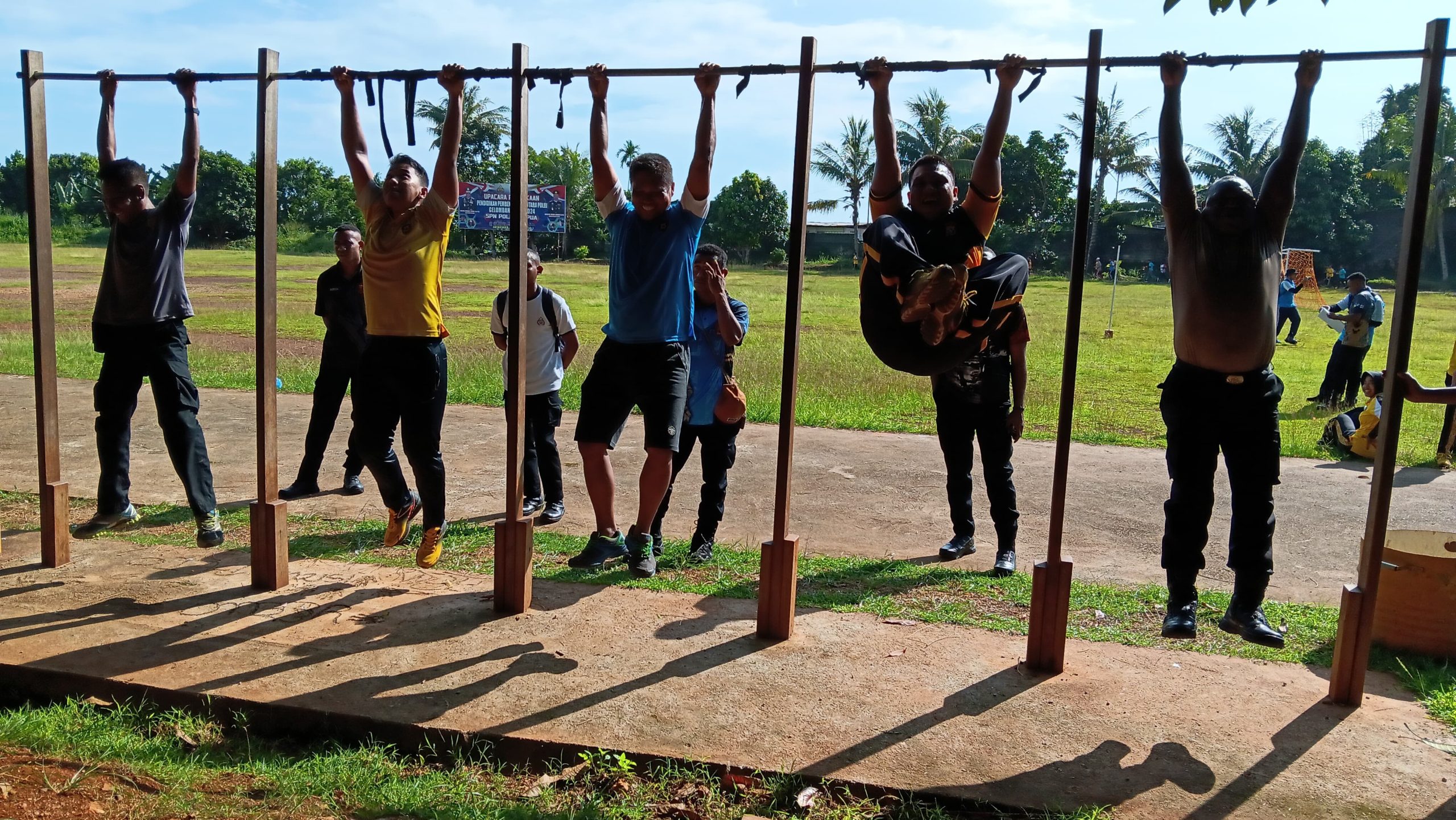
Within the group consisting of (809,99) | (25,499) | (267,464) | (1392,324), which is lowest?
(25,499)

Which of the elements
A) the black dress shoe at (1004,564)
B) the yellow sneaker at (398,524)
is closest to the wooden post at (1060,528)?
the black dress shoe at (1004,564)

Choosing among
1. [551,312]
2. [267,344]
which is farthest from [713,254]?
[267,344]

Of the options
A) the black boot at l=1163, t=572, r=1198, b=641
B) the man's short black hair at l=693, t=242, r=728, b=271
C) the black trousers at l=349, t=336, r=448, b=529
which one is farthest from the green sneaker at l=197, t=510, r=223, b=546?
the black boot at l=1163, t=572, r=1198, b=641

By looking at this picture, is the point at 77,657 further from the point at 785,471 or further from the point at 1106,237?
the point at 1106,237

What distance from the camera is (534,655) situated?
431cm

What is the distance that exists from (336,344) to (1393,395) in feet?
19.8

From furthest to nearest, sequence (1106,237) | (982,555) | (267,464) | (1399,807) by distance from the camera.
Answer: (1106,237) < (982,555) < (267,464) < (1399,807)

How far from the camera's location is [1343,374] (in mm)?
13016

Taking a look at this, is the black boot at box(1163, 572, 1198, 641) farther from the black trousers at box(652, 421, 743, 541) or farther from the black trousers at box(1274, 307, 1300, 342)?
the black trousers at box(1274, 307, 1300, 342)

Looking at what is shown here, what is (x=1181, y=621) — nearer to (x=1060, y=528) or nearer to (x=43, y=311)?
(x=1060, y=528)

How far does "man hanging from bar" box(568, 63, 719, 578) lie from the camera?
5008 mm

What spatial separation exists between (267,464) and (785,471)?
248 cm

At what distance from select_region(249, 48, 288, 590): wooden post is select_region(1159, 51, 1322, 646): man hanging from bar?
3.91 metres

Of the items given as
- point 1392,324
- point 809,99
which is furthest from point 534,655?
point 1392,324
